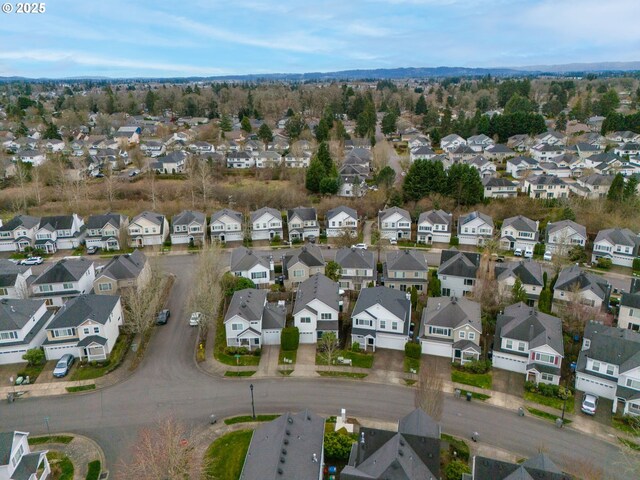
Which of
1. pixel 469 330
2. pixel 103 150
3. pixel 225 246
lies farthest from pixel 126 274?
→ pixel 103 150

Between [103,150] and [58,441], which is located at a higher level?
[103,150]

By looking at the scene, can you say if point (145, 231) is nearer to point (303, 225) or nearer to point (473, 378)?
point (303, 225)

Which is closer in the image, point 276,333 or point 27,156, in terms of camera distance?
point 276,333

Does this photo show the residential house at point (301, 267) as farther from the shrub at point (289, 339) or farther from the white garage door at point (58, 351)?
the white garage door at point (58, 351)

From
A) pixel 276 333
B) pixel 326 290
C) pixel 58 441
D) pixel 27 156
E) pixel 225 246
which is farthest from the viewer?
pixel 27 156

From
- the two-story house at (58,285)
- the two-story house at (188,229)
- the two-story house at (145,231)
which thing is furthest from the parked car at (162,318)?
the two-story house at (145,231)

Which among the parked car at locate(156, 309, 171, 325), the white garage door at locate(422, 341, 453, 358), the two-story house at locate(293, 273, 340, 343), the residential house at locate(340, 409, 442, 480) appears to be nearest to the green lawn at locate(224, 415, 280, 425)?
the residential house at locate(340, 409, 442, 480)

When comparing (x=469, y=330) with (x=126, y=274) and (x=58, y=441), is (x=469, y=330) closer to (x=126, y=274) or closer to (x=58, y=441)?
(x=58, y=441)
